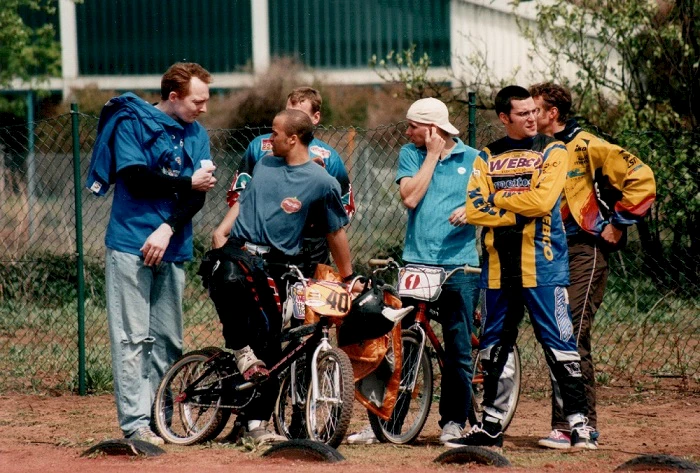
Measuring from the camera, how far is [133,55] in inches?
1713

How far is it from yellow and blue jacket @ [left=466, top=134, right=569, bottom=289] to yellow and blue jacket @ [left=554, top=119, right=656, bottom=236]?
345mm

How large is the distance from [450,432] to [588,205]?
163 centimetres

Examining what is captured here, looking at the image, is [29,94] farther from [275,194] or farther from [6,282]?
[275,194]

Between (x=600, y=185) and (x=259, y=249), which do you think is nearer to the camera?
(x=259, y=249)

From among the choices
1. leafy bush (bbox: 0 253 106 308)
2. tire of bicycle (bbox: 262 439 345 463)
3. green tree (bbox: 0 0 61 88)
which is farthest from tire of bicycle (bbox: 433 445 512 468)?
green tree (bbox: 0 0 61 88)

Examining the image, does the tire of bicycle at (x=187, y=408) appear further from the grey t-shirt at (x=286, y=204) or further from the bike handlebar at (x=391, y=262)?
the bike handlebar at (x=391, y=262)

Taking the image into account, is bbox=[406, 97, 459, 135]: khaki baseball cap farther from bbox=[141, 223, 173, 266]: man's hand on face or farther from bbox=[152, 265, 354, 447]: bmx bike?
bbox=[141, 223, 173, 266]: man's hand on face

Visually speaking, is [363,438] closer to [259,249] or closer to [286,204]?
[259,249]

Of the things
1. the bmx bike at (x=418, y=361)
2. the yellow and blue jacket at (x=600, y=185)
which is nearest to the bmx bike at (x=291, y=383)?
the bmx bike at (x=418, y=361)

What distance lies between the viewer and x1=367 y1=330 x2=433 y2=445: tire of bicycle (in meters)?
7.91

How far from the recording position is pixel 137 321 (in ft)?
24.9

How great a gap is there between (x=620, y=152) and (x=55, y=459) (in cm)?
374

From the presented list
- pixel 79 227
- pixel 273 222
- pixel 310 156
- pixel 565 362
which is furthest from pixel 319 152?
pixel 79 227

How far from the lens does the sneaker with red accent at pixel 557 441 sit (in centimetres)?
755
